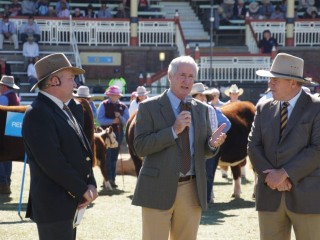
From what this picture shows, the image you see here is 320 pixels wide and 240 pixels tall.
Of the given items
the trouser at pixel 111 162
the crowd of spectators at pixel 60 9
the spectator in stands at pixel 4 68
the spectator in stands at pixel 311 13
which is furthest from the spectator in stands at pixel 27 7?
the trouser at pixel 111 162

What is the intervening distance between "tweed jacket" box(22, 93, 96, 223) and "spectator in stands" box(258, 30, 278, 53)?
25.1 meters

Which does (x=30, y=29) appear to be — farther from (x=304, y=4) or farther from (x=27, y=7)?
(x=304, y=4)

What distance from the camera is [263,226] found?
23.1 feet

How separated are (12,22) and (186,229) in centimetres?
2411

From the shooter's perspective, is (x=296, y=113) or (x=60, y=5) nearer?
(x=296, y=113)

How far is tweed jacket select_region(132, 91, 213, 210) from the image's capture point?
22.2 ft

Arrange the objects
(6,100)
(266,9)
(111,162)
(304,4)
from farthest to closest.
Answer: (304,4) < (266,9) < (111,162) < (6,100)

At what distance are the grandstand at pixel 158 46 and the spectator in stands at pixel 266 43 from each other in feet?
1.72

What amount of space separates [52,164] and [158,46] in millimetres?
25990

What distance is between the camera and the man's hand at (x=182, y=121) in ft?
21.8

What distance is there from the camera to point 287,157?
6.89m

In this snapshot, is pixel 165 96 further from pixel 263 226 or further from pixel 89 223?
pixel 89 223

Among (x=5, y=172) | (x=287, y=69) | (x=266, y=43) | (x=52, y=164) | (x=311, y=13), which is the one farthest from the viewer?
(x=311, y=13)

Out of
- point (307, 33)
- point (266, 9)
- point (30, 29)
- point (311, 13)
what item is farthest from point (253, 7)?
point (30, 29)
